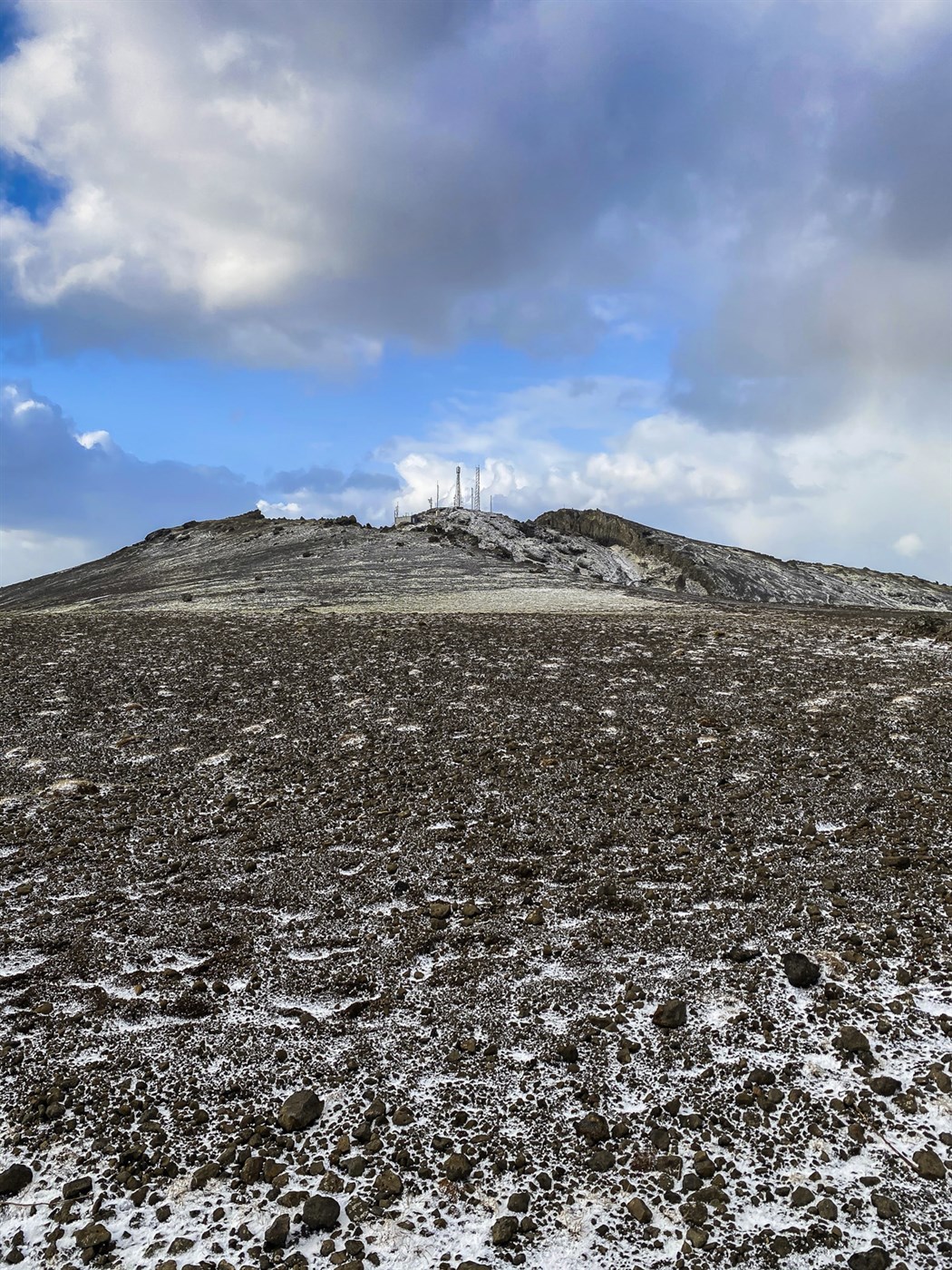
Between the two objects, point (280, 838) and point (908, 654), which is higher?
point (908, 654)

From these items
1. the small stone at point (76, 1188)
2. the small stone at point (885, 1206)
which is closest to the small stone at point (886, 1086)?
the small stone at point (885, 1206)

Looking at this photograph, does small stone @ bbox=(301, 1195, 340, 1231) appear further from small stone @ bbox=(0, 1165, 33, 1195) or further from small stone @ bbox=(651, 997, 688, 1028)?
small stone @ bbox=(651, 997, 688, 1028)

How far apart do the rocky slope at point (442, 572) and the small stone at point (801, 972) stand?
25.9 meters

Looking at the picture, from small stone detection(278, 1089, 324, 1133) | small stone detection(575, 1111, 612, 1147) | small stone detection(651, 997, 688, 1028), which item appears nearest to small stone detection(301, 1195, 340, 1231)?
small stone detection(278, 1089, 324, 1133)

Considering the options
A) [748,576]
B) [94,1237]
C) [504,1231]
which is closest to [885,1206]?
[504,1231]

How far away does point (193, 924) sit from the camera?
26.8 feet

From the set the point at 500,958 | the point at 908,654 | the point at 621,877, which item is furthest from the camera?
the point at 908,654

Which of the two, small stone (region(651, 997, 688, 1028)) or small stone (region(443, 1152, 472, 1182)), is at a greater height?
small stone (region(651, 997, 688, 1028))

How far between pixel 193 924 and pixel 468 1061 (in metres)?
3.64

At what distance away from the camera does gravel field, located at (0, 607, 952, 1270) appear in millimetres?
4863

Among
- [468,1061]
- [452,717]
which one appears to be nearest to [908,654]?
[452,717]

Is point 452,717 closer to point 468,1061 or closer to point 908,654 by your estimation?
point 468,1061

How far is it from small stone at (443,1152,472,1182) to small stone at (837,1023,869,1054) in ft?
10.4

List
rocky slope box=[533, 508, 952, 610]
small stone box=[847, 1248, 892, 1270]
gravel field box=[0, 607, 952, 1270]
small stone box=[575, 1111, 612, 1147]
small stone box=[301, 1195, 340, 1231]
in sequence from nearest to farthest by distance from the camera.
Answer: small stone box=[847, 1248, 892, 1270]
small stone box=[301, 1195, 340, 1231]
gravel field box=[0, 607, 952, 1270]
small stone box=[575, 1111, 612, 1147]
rocky slope box=[533, 508, 952, 610]
